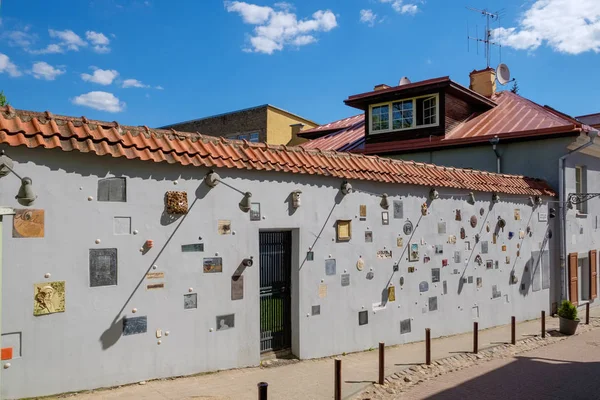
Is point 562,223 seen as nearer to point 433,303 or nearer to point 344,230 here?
point 433,303

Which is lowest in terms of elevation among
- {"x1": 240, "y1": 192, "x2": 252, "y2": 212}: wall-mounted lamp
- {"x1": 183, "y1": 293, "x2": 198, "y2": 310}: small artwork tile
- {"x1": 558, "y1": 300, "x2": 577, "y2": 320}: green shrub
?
{"x1": 558, "y1": 300, "x2": 577, "y2": 320}: green shrub

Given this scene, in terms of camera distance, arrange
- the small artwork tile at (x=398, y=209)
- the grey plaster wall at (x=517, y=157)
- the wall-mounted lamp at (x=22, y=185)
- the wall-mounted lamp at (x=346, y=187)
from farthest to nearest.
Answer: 1. the grey plaster wall at (x=517, y=157)
2. the small artwork tile at (x=398, y=209)
3. the wall-mounted lamp at (x=346, y=187)
4. the wall-mounted lamp at (x=22, y=185)

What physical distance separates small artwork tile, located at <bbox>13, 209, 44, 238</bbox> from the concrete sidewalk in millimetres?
1833

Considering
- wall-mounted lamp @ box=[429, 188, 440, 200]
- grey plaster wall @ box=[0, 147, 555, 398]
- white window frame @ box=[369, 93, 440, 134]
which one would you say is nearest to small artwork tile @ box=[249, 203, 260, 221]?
grey plaster wall @ box=[0, 147, 555, 398]

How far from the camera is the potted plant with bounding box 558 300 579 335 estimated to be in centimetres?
1156

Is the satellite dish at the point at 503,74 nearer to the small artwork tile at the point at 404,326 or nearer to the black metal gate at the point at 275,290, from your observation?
the small artwork tile at the point at 404,326

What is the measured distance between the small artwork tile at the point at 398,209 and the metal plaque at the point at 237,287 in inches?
145

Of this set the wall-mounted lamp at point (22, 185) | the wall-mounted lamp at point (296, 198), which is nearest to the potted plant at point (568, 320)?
the wall-mounted lamp at point (296, 198)

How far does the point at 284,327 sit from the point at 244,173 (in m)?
2.58

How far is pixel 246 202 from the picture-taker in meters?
6.88

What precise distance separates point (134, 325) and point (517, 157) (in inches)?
512

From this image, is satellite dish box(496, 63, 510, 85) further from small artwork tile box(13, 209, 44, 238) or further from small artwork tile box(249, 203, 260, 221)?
small artwork tile box(13, 209, 44, 238)

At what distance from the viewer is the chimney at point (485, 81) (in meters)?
19.1

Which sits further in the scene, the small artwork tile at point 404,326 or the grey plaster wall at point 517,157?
the grey plaster wall at point 517,157
